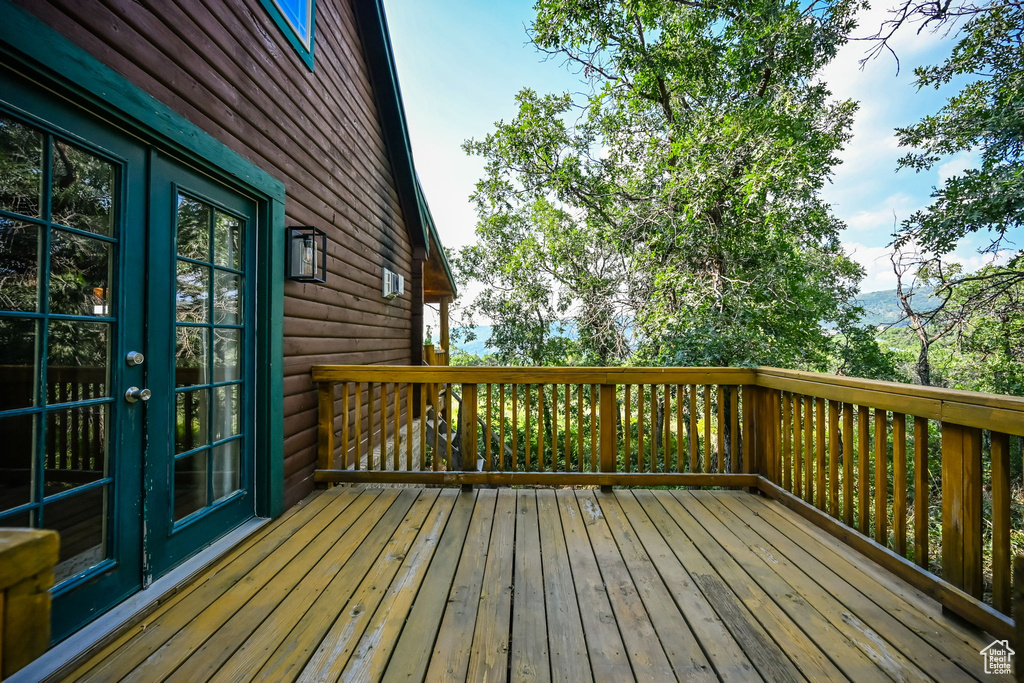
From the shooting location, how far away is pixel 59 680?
126 cm

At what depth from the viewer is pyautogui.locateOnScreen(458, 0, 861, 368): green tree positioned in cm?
588

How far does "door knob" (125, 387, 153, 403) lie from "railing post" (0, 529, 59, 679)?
148cm

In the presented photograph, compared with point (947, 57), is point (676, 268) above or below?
below

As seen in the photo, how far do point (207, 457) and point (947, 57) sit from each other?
9348 mm

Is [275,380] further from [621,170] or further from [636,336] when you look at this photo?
[621,170]

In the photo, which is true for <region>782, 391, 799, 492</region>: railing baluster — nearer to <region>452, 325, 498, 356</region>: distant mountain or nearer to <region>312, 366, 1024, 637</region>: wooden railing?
<region>312, 366, 1024, 637</region>: wooden railing

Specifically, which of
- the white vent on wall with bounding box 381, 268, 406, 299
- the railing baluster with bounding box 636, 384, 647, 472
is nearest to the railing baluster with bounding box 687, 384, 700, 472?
the railing baluster with bounding box 636, 384, 647, 472

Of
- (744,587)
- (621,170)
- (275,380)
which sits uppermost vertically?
(621,170)

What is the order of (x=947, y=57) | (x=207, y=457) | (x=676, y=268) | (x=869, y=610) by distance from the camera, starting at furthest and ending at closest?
(x=676, y=268), (x=947, y=57), (x=207, y=457), (x=869, y=610)

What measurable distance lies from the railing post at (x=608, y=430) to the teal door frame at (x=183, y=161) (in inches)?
82.7

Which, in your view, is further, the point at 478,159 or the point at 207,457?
the point at 478,159

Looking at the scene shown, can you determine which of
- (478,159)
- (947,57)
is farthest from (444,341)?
(947,57)

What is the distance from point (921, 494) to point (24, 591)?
101 inches

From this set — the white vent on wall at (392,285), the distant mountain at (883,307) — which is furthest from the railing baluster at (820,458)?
the distant mountain at (883,307)
